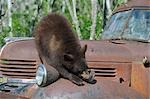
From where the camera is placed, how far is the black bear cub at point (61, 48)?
6285mm

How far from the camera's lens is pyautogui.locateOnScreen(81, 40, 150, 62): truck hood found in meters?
6.74

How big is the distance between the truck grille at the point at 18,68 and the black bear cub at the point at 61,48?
1.63 ft

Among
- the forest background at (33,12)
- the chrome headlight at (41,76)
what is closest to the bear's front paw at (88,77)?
the chrome headlight at (41,76)

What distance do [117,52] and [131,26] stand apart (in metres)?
0.85

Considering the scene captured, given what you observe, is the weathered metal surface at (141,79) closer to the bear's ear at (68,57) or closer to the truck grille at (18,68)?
the bear's ear at (68,57)

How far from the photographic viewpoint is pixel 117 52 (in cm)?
681

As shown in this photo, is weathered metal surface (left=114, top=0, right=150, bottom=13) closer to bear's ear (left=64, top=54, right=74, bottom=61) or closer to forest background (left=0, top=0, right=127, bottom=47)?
bear's ear (left=64, top=54, right=74, bottom=61)

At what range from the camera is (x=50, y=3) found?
32.0 m

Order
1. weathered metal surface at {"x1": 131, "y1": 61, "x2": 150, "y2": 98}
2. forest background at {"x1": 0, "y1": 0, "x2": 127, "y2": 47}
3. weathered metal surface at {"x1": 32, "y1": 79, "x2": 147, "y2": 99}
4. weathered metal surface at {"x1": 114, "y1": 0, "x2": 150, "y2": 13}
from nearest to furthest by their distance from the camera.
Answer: weathered metal surface at {"x1": 32, "y1": 79, "x2": 147, "y2": 99} < weathered metal surface at {"x1": 131, "y1": 61, "x2": 150, "y2": 98} < weathered metal surface at {"x1": 114, "y1": 0, "x2": 150, "y2": 13} < forest background at {"x1": 0, "y1": 0, "x2": 127, "y2": 47}

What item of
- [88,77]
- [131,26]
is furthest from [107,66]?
[131,26]

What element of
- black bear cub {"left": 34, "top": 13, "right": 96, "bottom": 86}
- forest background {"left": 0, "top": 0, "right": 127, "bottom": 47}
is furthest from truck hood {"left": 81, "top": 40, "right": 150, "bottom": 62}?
forest background {"left": 0, "top": 0, "right": 127, "bottom": 47}

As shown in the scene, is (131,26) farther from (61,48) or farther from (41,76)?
(41,76)

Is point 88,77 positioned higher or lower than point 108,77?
higher

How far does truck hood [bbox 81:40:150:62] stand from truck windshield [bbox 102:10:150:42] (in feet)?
0.97
